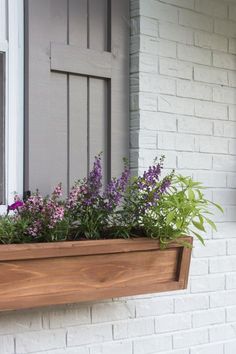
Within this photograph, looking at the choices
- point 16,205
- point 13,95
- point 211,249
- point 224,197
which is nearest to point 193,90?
point 224,197

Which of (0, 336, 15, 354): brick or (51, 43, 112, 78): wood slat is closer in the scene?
(0, 336, 15, 354): brick

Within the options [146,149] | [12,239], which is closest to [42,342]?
[12,239]

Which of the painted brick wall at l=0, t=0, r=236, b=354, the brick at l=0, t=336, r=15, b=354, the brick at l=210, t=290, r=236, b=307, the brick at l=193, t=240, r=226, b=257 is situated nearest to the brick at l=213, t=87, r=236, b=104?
the painted brick wall at l=0, t=0, r=236, b=354

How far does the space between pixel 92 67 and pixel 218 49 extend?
683mm

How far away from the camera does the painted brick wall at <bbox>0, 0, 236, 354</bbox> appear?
251 cm

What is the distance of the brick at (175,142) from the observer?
2688 mm

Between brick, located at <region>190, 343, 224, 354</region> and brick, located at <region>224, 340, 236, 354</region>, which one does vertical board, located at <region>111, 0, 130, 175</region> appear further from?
brick, located at <region>224, 340, 236, 354</region>

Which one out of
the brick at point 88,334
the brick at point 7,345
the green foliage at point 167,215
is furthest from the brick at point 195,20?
the brick at point 7,345

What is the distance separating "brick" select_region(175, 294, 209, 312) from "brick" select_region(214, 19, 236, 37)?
119cm

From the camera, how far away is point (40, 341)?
92.1 inches

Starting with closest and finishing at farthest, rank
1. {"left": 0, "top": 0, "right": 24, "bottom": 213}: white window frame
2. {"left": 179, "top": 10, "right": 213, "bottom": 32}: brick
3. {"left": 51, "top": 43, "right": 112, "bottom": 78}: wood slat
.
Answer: {"left": 0, "top": 0, "right": 24, "bottom": 213}: white window frame
{"left": 51, "top": 43, "right": 112, "bottom": 78}: wood slat
{"left": 179, "top": 10, "right": 213, "bottom": 32}: brick

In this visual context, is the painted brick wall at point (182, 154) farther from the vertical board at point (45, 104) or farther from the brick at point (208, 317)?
the vertical board at point (45, 104)

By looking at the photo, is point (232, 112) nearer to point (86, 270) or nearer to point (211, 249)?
point (211, 249)

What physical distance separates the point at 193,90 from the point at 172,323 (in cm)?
100
